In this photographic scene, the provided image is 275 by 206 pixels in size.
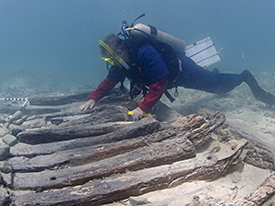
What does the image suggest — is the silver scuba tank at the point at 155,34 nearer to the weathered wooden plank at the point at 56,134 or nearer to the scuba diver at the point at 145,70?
the scuba diver at the point at 145,70

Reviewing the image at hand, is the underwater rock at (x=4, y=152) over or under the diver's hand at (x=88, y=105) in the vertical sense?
under

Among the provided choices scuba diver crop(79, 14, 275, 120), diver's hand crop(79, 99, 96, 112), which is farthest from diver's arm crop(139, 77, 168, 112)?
diver's hand crop(79, 99, 96, 112)

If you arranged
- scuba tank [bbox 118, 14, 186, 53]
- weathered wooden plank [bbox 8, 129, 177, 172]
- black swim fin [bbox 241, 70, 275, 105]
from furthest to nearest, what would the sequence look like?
1. black swim fin [bbox 241, 70, 275, 105]
2. scuba tank [bbox 118, 14, 186, 53]
3. weathered wooden plank [bbox 8, 129, 177, 172]

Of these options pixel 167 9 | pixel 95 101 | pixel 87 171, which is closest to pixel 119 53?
pixel 95 101

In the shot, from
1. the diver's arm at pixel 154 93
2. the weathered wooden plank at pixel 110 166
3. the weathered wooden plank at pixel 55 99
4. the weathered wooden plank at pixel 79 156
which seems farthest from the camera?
the weathered wooden plank at pixel 55 99

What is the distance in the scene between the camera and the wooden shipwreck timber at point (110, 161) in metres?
2.07

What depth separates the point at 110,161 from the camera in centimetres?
250

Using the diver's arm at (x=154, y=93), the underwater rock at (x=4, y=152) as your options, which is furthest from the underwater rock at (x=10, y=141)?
the diver's arm at (x=154, y=93)

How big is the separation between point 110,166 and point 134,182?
0.47 meters

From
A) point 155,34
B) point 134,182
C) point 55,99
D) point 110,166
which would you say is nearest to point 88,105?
point 55,99

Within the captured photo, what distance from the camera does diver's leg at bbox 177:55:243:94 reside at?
564 centimetres

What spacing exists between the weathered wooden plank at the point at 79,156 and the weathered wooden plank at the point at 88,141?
129 mm

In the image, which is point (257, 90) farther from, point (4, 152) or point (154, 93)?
point (4, 152)

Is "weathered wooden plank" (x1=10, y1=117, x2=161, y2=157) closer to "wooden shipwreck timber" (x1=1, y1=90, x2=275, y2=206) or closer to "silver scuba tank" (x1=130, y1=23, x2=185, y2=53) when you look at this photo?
"wooden shipwreck timber" (x1=1, y1=90, x2=275, y2=206)
